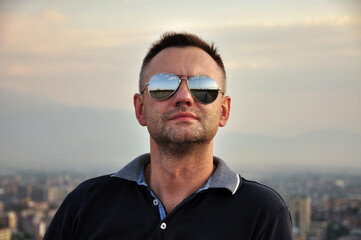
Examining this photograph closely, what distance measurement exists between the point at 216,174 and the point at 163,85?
618mm

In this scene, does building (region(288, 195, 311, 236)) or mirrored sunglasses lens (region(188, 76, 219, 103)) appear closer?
mirrored sunglasses lens (region(188, 76, 219, 103))

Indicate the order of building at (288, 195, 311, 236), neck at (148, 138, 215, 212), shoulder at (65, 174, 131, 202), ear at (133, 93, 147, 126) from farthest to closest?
building at (288, 195, 311, 236), ear at (133, 93, 147, 126), shoulder at (65, 174, 131, 202), neck at (148, 138, 215, 212)

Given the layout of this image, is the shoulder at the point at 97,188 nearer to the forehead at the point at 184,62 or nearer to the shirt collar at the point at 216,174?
the shirt collar at the point at 216,174

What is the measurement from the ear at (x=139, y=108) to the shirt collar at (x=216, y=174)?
0.28 metres

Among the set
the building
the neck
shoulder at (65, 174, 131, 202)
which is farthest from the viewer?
the building

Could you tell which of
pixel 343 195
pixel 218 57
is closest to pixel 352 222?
pixel 343 195

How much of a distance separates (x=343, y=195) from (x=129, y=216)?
27.7m

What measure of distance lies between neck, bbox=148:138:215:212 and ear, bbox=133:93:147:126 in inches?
Result: 9.2

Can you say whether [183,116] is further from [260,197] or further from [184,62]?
[260,197]

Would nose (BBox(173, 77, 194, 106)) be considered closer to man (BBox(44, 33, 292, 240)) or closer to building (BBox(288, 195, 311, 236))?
man (BBox(44, 33, 292, 240))

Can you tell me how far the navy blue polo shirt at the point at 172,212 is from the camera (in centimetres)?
268

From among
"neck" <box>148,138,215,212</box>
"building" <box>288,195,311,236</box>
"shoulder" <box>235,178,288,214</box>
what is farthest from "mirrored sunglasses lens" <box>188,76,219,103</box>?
"building" <box>288,195,311,236</box>

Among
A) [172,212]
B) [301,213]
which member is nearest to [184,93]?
[172,212]

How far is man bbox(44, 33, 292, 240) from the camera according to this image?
106 inches
